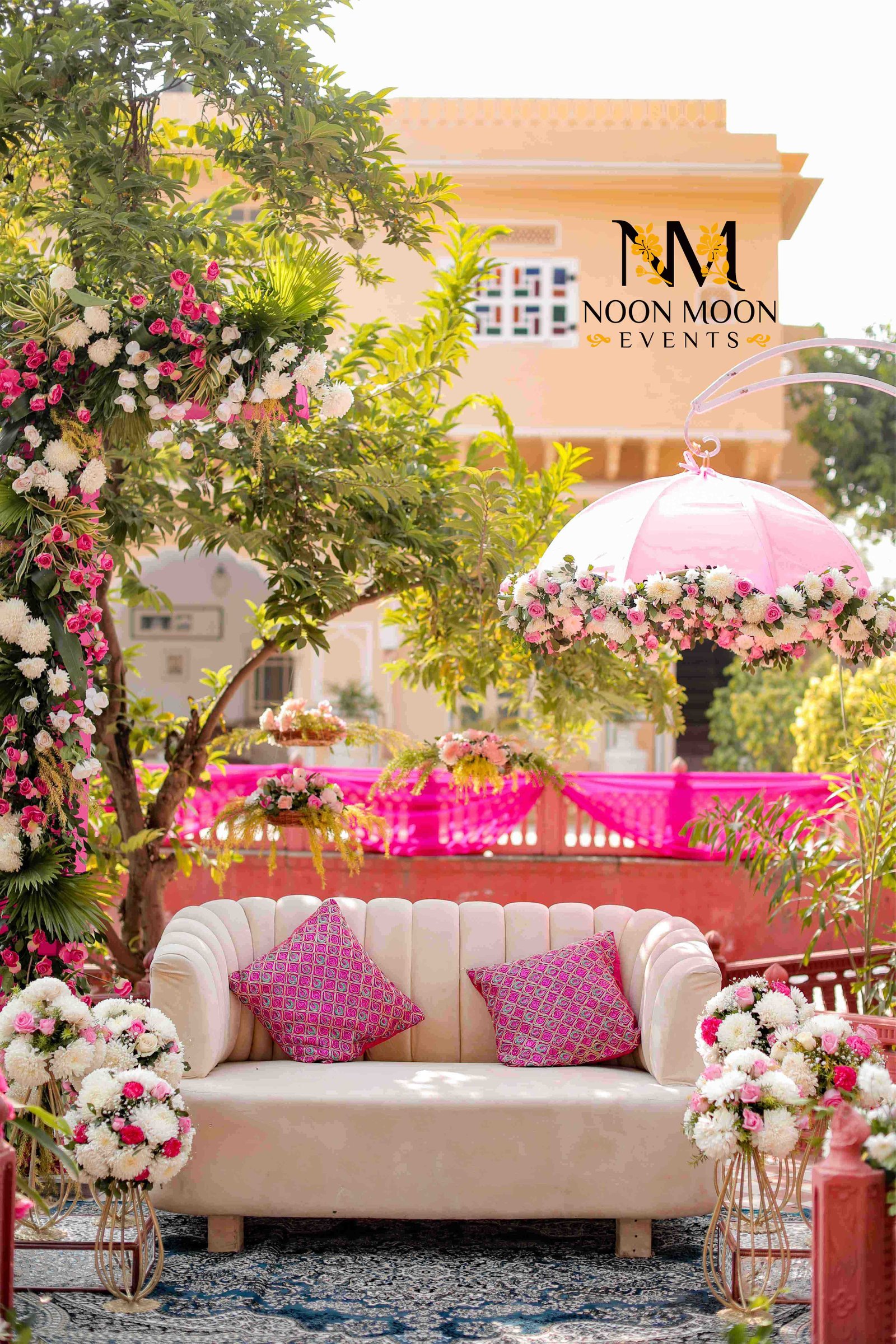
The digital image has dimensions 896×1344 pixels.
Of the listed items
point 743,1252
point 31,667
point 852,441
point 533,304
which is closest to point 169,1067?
point 31,667

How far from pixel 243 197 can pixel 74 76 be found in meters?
1.23

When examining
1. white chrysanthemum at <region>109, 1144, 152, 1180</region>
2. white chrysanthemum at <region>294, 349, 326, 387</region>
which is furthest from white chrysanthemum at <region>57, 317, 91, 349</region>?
white chrysanthemum at <region>109, 1144, 152, 1180</region>

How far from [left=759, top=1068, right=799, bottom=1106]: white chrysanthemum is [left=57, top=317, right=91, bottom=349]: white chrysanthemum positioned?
346cm

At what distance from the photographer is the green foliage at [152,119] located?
4.96m

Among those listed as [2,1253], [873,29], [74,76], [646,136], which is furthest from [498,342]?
[2,1253]

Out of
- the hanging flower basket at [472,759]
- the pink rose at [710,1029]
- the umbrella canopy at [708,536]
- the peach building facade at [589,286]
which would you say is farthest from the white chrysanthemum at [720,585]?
the peach building facade at [589,286]

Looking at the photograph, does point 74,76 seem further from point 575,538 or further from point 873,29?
point 873,29

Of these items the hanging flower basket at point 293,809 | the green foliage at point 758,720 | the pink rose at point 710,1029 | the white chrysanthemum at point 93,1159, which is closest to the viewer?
the white chrysanthemum at point 93,1159

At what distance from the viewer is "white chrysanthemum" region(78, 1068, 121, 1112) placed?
381cm

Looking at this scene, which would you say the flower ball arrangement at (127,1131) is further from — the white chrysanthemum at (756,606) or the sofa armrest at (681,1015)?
the white chrysanthemum at (756,606)

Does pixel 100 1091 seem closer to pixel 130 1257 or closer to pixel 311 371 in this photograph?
pixel 130 1257

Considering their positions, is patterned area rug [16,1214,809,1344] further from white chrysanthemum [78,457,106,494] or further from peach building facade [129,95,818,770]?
peach building facade [129,95,818,770]

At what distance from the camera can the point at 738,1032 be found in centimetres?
402

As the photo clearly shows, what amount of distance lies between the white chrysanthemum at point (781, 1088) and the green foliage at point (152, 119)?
11.9 ft
